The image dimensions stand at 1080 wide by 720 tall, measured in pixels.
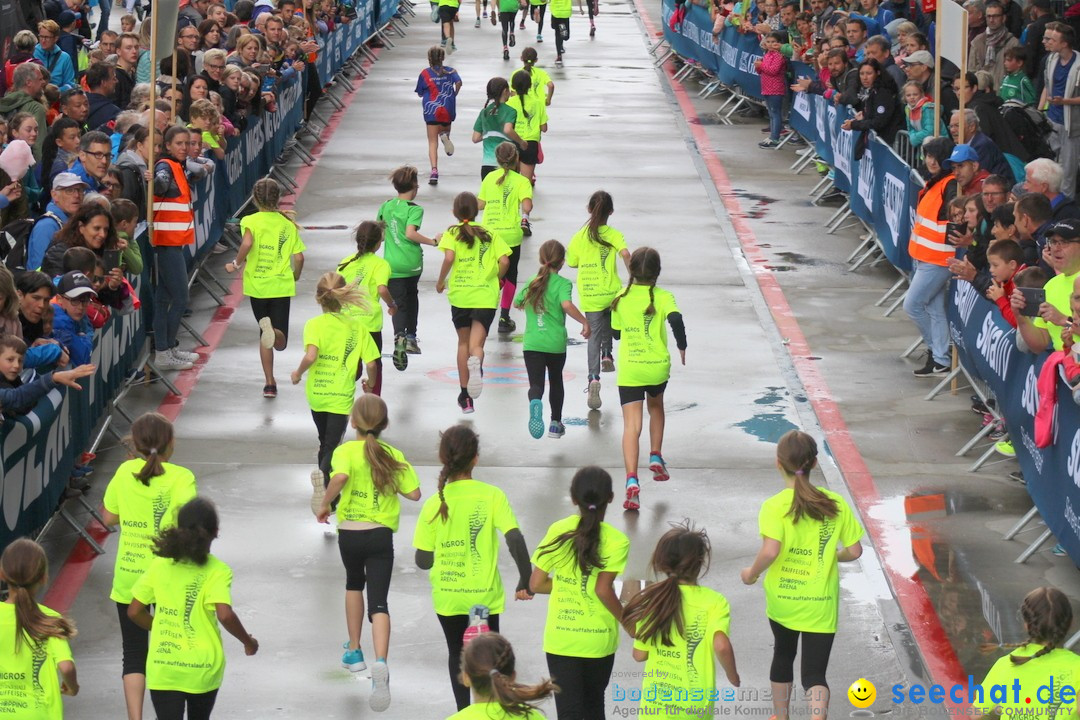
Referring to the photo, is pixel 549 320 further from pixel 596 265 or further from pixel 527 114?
pixel 527 114

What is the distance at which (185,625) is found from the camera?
24.5 ft

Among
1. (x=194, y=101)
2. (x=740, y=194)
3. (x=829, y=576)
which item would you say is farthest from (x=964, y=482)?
(x=740, y=194)

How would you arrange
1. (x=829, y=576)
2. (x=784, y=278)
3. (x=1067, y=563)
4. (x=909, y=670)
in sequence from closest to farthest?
(x=829, y=576) → (x=909, y=670) → (x=1067, y=563) → (x=784, y=278)

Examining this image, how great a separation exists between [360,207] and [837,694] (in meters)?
13.5

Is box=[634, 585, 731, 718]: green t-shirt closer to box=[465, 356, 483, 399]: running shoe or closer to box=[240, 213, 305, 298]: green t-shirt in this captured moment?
box=[465, 356, 483, 399]: running shoe

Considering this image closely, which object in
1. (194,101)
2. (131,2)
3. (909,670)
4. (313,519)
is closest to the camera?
(909,670)

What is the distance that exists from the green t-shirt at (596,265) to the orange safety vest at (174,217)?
376 centimetres

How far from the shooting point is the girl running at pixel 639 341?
11469 millimetres

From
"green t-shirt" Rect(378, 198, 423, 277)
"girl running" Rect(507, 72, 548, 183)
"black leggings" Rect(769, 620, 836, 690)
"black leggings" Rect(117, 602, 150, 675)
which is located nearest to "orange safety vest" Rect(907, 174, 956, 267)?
"green t-shirt" Rect(378, 198, 423, 277)

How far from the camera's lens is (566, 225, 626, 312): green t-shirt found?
13328mm

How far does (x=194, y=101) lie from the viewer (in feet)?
55.5

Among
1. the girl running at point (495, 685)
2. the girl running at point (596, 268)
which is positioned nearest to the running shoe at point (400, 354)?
the girl running at point (596, 268)

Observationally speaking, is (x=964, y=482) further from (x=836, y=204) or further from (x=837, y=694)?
(x=836, y=204)

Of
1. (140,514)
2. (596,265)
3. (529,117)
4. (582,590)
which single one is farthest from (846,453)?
(529,117)
